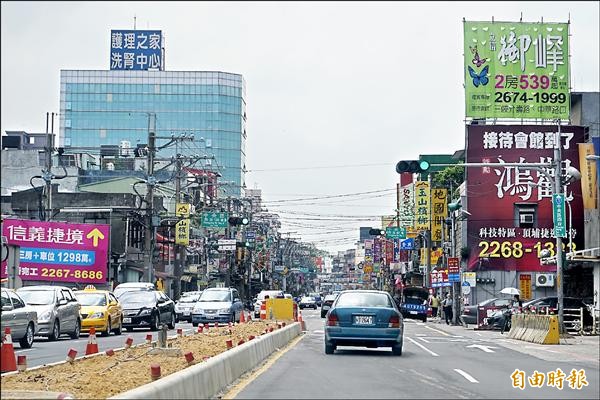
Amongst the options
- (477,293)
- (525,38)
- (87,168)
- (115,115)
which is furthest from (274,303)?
(115,115)

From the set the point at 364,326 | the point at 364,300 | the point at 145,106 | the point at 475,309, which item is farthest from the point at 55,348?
the point at 145,106

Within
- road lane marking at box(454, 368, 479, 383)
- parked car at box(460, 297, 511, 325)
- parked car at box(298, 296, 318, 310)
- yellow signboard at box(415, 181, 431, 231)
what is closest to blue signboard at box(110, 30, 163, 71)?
parked car at box(298, 296, 318, 310)

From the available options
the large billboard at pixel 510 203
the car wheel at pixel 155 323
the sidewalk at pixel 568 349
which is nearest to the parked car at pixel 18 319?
the car wheel at pixel 155 323

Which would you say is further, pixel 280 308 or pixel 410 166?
pixel 280 308

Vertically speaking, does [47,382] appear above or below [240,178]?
below

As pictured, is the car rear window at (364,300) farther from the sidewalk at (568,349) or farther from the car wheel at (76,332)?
the car wheel at (76,332)

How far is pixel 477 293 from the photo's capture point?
59500 mm

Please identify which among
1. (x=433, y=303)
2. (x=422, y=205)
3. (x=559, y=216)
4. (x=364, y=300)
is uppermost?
(x=422, y=205)

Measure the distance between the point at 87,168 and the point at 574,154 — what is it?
44700mm

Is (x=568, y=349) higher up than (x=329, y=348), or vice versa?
(x=329, y=348)

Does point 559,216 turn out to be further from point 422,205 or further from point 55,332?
point 422,205

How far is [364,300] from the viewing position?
22.2 metres

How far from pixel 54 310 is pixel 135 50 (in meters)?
93.5

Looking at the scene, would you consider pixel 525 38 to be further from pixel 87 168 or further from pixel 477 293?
pixel 87 168
